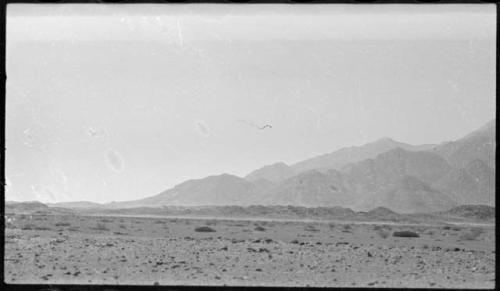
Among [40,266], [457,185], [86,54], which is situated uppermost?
[86,54]

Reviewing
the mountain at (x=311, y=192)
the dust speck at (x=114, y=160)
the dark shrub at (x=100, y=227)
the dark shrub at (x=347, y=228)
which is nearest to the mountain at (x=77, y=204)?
the dark shrub at (x=100, y=227)

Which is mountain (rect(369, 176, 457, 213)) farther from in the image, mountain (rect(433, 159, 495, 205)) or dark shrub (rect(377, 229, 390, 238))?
dark shrub (rect(377, 229, 390, 238))

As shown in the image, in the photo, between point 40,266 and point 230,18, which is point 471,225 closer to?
point 230,18

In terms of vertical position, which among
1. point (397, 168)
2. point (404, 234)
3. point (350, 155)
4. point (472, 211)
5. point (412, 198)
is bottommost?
point (404, 234)

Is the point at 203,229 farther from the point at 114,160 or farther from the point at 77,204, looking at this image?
the point at 77,204

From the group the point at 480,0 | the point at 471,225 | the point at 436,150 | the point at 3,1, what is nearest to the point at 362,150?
the point at 436,150

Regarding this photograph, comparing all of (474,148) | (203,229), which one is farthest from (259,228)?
(474,148)
